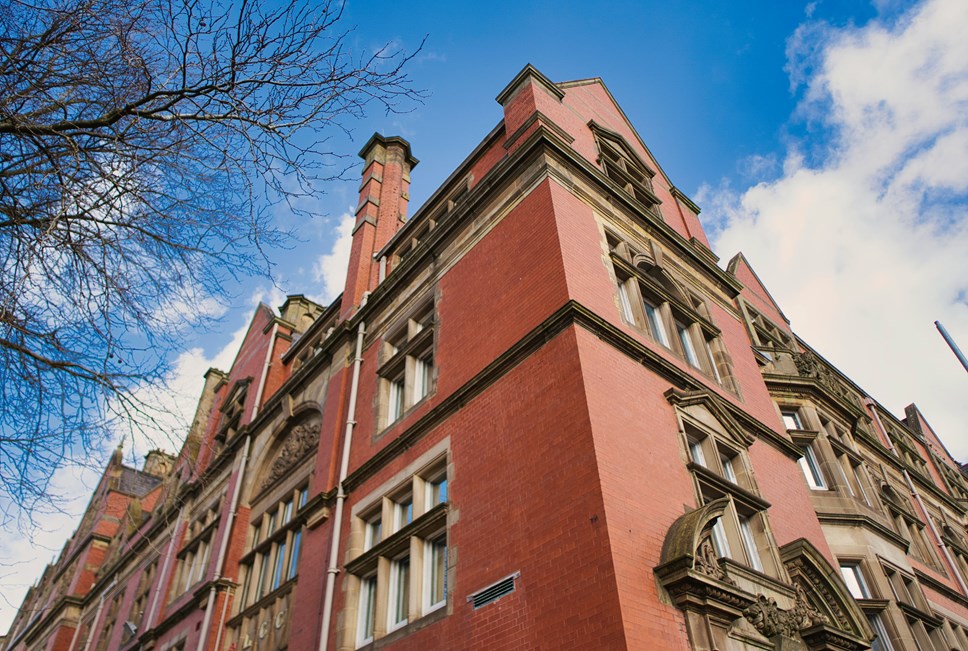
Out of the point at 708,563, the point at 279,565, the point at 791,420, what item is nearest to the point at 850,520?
the point at 791,420

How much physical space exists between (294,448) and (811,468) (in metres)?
14.2

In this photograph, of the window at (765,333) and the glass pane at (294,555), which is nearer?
the glass pane at (294,555)

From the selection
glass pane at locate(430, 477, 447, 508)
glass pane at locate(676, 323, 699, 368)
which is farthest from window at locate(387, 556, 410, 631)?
glass pane at locate(676, 323, 699, 368)

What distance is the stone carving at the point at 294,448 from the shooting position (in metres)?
18.4

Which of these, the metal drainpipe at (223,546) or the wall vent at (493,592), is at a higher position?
the metal drainpipe at (223,546)

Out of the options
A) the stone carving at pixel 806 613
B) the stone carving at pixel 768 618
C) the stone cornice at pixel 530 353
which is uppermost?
the stone cornice at pixel 530 353

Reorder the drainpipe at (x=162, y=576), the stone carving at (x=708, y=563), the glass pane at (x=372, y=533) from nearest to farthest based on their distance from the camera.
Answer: the stone carving at (x=708, y=563) → the glass pane at (x=372, y=533) → the drainpipe at (x=162, y=576)

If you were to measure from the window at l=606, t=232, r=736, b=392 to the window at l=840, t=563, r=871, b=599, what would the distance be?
17.9ft


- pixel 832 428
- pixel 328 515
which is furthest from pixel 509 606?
pixel 832 428

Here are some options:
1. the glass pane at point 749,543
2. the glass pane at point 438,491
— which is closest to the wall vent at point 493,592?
the glass pane at point 438,491

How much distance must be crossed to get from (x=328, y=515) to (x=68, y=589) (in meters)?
29.7

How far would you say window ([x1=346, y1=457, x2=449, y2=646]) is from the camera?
11141 millimetres

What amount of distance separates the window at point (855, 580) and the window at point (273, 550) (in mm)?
12684

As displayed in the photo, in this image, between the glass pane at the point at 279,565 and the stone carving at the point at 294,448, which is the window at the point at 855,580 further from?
the stone carving at the point at 294,448
